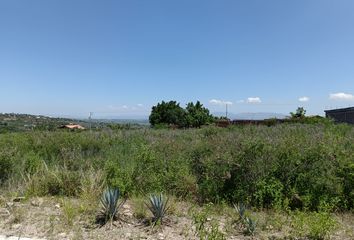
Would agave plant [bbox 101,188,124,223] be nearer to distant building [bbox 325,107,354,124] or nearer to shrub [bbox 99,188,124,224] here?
shrub [bbox 99,188,124,224]

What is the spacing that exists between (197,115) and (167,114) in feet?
16.5

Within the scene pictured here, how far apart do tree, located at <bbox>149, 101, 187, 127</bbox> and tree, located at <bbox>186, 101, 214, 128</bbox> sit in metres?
1.05

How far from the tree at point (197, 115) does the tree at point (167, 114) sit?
3.45ft

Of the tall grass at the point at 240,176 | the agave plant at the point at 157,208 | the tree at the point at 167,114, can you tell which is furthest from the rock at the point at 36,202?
the tree at the point at 167,114

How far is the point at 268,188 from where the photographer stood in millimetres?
5602

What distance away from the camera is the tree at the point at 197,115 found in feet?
137

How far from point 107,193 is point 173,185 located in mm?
1794

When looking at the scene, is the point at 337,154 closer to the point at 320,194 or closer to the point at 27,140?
the point at 320,194

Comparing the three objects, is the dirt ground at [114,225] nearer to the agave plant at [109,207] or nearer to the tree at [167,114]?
the agave plant at [109,207]

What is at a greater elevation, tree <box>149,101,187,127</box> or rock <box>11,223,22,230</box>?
tree <box>149,101,187,127</box>

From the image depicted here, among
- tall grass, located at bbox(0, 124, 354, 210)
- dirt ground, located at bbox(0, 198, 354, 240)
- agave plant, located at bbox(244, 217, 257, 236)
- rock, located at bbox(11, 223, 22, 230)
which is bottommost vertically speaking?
rock, located at bbox(11, 223, 22, 230)

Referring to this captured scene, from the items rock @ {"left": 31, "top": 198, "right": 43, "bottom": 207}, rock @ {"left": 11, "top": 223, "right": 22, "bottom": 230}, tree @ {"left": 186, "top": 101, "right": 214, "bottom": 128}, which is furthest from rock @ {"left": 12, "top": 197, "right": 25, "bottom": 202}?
tree @ {"left": 186, "top": 101, "right": 214, "bottom": 128}

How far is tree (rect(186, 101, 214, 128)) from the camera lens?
4175 centimetres

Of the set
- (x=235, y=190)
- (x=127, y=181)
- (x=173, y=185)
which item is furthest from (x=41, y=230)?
(x=235, y=190)
